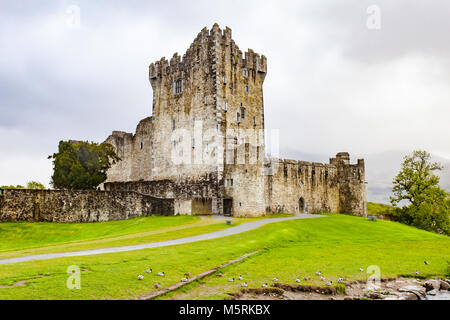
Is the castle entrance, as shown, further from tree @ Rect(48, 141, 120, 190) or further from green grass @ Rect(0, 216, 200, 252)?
tree @ Rect(48, 141, 120, 190)

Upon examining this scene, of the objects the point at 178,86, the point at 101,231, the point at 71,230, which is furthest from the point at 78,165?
the point at 178,86

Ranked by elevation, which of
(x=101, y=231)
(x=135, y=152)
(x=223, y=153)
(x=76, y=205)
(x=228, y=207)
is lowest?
(x=101, y=231)

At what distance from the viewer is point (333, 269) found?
58.5ft

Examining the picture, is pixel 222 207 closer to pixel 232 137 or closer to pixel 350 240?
pixel 232 137

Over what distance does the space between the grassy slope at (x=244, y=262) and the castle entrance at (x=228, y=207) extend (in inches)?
460

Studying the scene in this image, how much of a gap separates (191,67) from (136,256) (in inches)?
1413

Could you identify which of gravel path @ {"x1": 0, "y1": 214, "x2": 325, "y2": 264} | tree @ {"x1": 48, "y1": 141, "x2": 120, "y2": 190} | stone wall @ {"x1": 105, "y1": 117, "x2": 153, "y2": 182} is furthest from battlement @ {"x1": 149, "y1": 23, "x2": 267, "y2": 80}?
gravel path @ {"x1": 0, "y1": 214, "x2": 325, "y2": 264}

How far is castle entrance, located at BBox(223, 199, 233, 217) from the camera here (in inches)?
1697

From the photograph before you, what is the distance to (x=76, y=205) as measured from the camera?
125ft

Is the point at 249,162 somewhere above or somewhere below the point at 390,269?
above

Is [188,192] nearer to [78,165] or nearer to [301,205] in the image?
[78,165]

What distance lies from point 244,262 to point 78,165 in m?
32.1

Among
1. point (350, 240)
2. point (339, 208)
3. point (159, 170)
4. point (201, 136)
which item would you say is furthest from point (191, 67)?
point (350, 240)

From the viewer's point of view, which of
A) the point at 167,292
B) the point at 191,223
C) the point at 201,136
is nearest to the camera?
the point at 167,292
